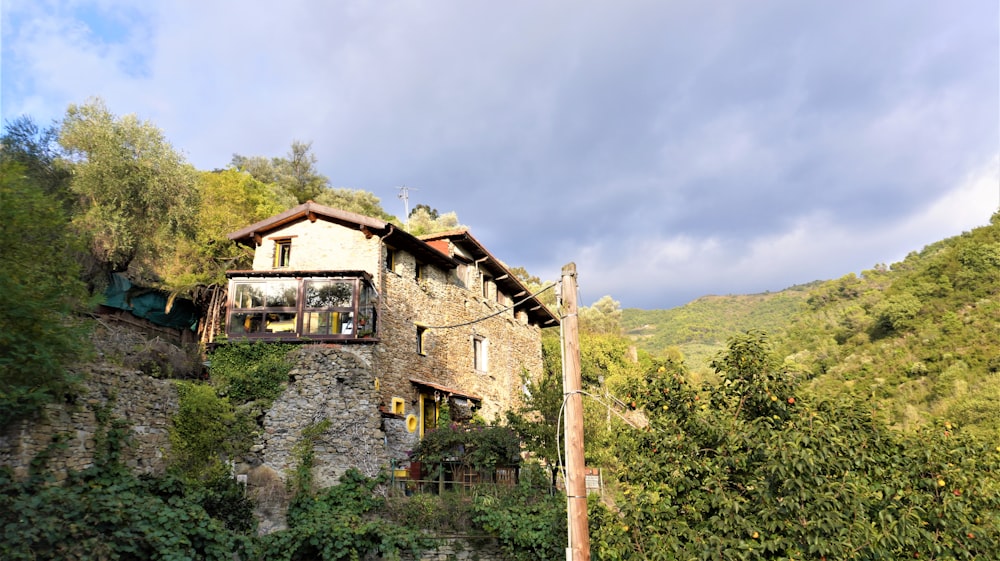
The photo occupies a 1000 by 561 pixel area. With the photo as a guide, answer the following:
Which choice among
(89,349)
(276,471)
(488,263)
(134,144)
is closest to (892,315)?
(488,263)

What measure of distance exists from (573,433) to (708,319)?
82.6 metres

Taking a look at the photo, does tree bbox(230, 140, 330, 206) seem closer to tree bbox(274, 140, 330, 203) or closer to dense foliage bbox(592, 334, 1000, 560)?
tree bbox(274, 140, 330, 203)

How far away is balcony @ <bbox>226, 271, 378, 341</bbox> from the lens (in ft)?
56.9

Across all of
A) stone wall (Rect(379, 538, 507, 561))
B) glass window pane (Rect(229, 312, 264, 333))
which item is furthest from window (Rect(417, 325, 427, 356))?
stone wall (Rect(379, 538, 507, 561))

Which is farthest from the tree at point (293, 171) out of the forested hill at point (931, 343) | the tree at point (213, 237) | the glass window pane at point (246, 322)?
the forested hill at point (931, 343)

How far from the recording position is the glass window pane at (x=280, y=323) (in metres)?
17.5

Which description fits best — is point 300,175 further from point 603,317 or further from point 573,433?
point 573,433

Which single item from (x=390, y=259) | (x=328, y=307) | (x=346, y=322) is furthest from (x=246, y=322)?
(x=390, y=259)

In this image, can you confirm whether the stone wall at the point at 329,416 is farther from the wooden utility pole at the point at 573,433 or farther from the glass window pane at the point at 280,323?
the wooden utility pole at the point at 573,433

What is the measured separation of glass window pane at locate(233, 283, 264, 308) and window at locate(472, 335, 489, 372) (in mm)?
9235

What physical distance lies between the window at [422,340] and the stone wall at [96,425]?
864 cm

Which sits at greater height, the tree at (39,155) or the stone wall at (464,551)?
the tree at (39,155)

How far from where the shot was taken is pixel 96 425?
36.2 ft

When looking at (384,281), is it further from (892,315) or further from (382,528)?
(892,315)
